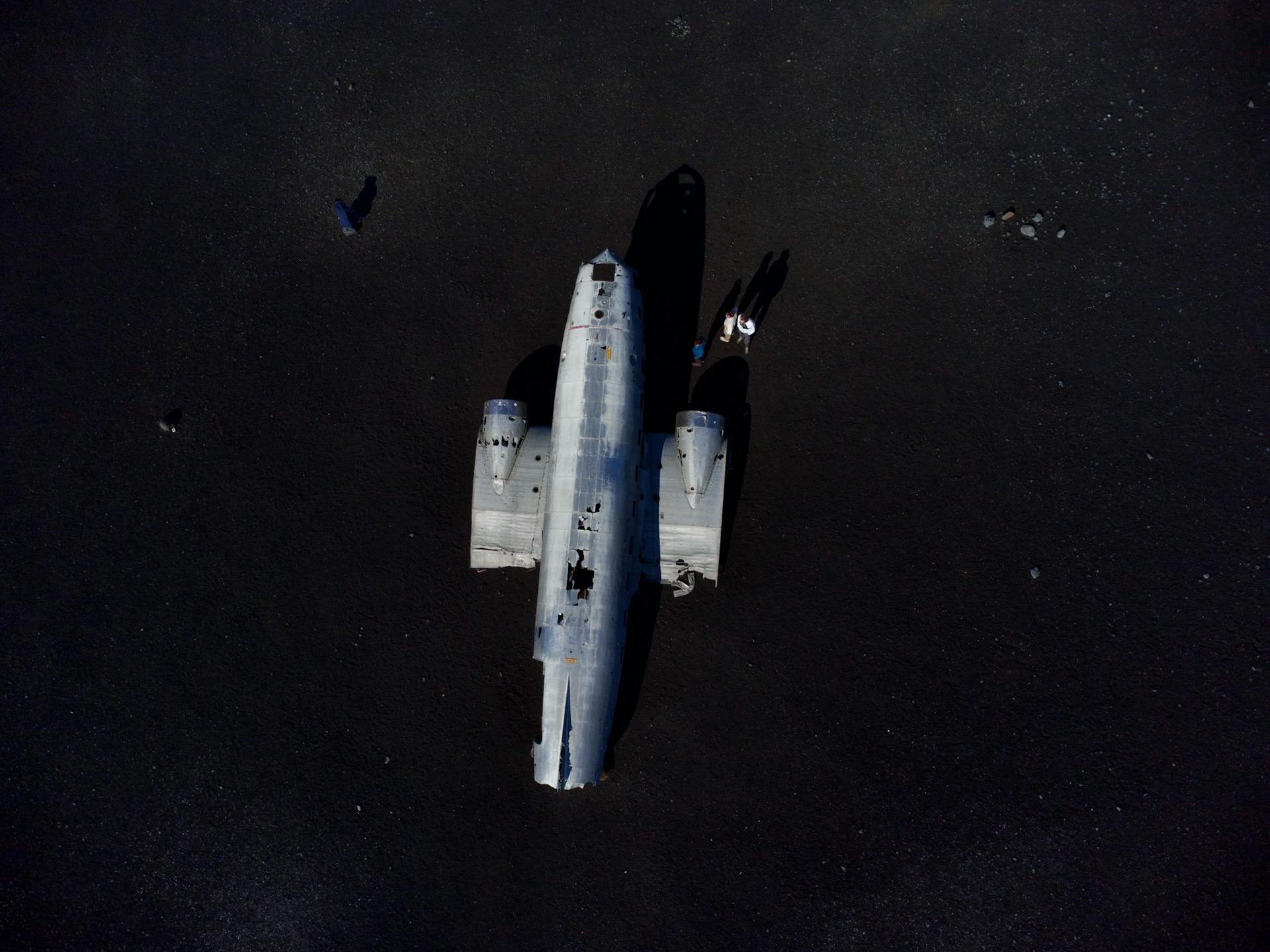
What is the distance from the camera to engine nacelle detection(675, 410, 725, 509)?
1192cm

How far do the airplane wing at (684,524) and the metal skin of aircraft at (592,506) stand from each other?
0.03 meters

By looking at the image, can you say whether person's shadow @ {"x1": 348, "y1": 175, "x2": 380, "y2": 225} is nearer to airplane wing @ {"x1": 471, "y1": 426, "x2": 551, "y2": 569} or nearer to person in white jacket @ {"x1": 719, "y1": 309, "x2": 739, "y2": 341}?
airplane wing @ {"x1": 471, "y1": 426, "x2": 551, "y2": 569}

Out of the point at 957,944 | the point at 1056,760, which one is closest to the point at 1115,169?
the point at 1056,760

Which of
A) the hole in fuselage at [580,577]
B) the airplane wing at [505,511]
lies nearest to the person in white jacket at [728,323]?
the airplane wing at [505,511]

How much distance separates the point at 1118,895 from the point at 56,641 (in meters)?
23.1

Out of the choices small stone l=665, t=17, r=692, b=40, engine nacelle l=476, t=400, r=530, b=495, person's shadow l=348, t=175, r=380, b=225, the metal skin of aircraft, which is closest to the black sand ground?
small stone l=665, t=17, r=692, b=40

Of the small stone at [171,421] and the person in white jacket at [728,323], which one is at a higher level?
the person in white jacket at [728,323]

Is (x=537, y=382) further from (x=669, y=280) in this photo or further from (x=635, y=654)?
(x=635, y=654)

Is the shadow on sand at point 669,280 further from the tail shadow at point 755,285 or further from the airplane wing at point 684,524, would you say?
the airplane wing at point 684,524

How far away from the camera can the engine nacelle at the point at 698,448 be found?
1192 centimetres

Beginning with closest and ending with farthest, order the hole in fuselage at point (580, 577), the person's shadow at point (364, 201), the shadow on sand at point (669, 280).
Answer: the hole in fuselage at point (580, 577)
the shadow on sand at point (669, 280)
the person's shadow at point (364, 201)

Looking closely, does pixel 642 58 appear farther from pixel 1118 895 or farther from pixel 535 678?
pixel 1118 895

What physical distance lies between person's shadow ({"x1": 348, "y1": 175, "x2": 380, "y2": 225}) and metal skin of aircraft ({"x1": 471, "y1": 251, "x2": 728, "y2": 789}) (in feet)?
20.5

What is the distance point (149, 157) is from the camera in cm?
1485
